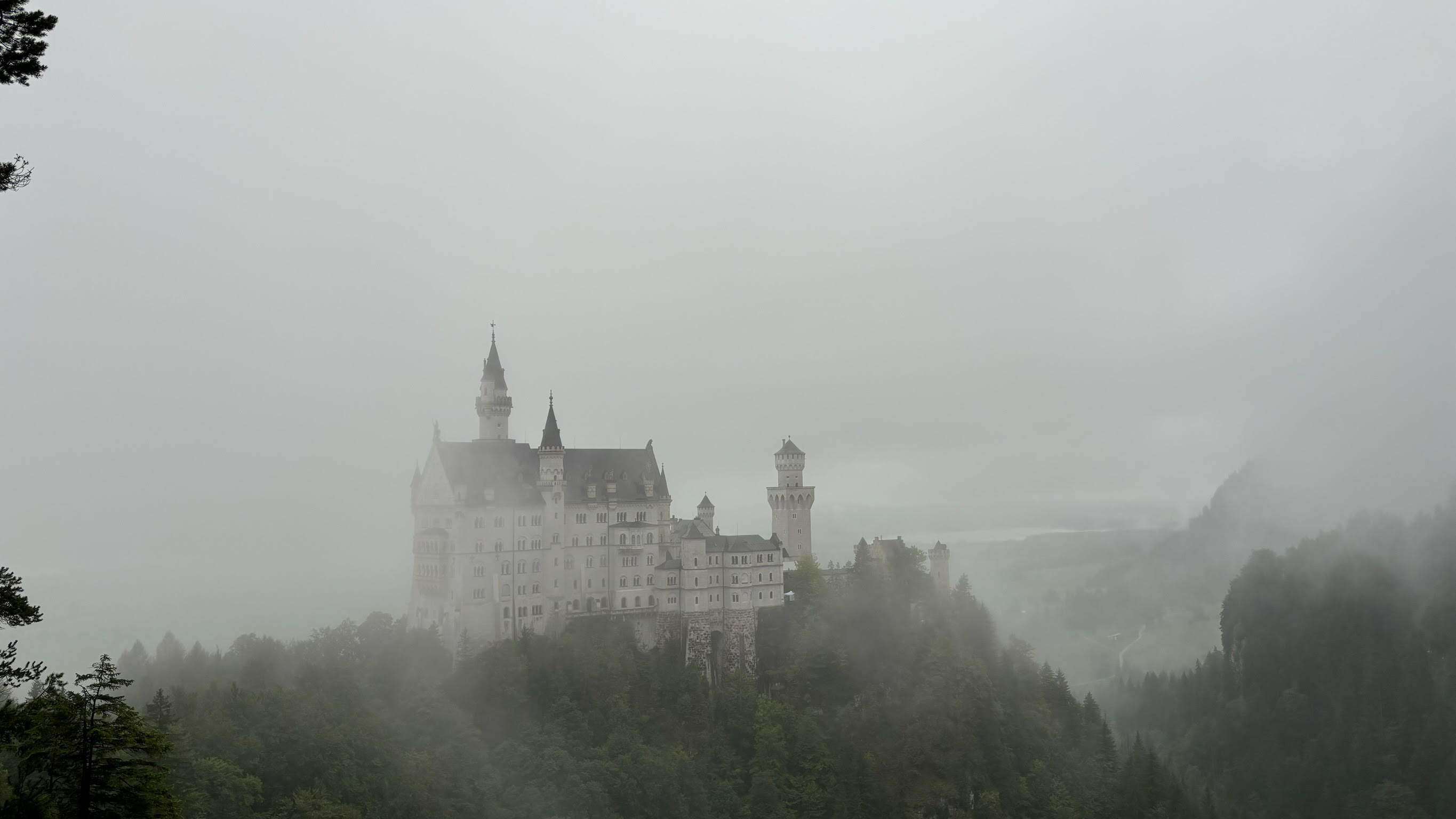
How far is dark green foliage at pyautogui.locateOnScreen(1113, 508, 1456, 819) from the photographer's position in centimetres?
12625

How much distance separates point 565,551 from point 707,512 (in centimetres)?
1522

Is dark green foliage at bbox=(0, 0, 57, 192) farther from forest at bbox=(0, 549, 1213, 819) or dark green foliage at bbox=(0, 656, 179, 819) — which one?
forest at bbox=(0, 549, 1213, 819)

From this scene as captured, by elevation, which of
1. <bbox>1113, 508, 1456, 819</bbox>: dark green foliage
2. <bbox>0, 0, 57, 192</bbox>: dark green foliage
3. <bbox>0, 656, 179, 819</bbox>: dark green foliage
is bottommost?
<bbox>1113, 508, 1456, 819</bbox>: dark green foliage

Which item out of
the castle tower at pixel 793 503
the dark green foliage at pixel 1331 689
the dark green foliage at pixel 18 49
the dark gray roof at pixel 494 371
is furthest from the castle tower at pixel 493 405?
the dark green foliage at pixel 1331 689

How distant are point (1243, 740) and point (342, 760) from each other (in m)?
131

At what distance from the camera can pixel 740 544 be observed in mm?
92250

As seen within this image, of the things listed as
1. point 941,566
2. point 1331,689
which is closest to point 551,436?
point 941,566

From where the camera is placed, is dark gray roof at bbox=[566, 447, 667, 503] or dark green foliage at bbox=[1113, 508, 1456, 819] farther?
dark green foliage at bbox=[1113, 508, 1456, 819]

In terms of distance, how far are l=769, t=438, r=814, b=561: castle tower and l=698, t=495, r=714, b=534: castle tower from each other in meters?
7.69

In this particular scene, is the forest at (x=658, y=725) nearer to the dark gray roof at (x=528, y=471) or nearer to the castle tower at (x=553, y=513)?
the castle tower at (x=553, y=513)

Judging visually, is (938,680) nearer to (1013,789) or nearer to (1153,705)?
(1013,789)

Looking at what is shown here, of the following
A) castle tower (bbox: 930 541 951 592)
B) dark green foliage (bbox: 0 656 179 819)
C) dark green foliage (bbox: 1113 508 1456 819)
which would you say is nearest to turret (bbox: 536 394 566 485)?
castle tower (bbox: 930 541 951 592)

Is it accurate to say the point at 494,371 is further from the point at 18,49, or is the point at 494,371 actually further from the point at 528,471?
the point at 18,49

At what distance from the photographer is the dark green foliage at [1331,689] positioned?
126 meters
